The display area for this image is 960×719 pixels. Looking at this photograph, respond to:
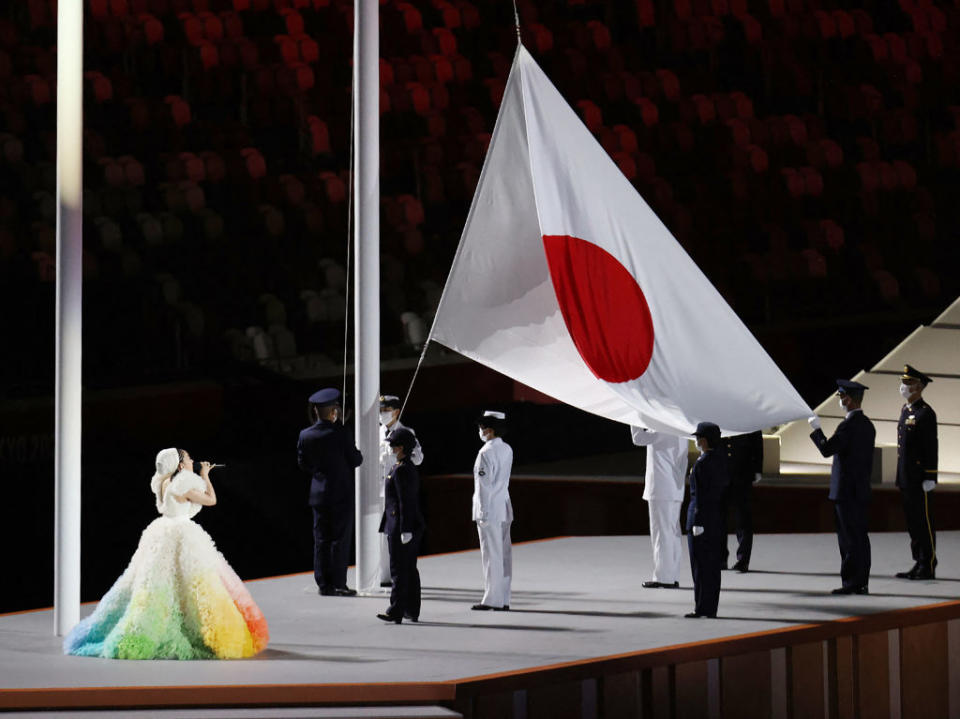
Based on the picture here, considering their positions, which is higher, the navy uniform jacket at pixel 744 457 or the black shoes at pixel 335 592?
the navy uniform jacket at pixel 744 457

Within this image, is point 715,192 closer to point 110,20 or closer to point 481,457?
point 110,20

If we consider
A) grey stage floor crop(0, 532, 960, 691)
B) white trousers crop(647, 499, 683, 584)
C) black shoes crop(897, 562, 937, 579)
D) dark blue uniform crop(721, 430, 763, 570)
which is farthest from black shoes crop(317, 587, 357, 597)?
black shoes crop(897, 562, 937, 579)

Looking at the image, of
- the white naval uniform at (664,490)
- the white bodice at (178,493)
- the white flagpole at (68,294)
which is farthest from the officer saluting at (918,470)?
the white flagpole at (68,294)

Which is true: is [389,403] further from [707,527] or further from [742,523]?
[742,523]

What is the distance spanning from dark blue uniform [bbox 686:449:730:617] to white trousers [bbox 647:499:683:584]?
1.12 m

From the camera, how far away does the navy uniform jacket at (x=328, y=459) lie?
8930 mm

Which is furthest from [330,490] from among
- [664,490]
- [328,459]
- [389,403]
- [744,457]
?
[744,457]

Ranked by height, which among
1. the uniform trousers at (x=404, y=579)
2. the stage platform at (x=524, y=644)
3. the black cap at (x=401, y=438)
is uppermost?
the black cap at (x=401, y=438)

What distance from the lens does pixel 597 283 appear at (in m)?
8.43

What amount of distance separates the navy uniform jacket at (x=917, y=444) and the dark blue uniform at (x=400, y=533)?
10.5 feet

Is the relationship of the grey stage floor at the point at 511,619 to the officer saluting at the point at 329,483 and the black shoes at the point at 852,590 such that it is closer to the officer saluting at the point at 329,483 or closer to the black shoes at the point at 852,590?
the black shoes at the point at 852,590

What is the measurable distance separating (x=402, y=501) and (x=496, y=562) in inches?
29.5

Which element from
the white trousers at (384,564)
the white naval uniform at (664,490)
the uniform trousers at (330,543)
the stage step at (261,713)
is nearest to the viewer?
the stage step at (261,713)

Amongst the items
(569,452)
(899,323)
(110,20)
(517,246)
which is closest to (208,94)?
(110,20)
